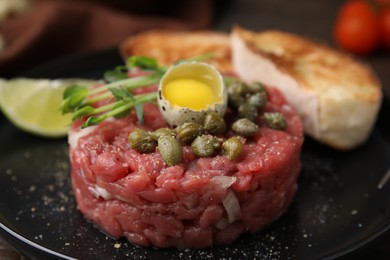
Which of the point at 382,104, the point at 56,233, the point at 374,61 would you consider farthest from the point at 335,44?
the point at 56,233

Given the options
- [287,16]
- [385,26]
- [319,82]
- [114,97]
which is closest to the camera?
[114,97]

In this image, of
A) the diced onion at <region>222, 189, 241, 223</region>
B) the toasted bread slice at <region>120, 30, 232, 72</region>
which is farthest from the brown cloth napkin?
the diced onion at <region>222, 189, 241, 223</region>

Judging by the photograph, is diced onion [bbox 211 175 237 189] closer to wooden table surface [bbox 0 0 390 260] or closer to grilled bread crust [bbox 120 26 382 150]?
grilled bread crust [bbox 120 26 382 150]

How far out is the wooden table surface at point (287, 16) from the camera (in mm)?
6441

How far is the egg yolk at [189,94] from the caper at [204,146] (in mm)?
276

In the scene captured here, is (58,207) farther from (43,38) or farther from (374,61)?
(374,61)

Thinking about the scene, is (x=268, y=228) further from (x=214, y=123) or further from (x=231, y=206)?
(x=214, y=123)

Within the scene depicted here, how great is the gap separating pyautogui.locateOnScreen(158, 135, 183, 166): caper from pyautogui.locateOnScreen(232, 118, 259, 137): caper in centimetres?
38

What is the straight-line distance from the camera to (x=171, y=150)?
10.3 ft

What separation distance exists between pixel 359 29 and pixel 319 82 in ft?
6.07

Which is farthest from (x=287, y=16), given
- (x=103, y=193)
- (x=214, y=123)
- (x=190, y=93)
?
(x=103, y=193)

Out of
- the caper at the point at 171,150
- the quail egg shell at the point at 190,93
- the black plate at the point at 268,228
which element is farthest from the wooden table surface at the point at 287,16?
the caper at the point at 171,150

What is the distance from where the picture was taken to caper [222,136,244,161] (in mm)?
3164

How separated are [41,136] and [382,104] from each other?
2.57 m
